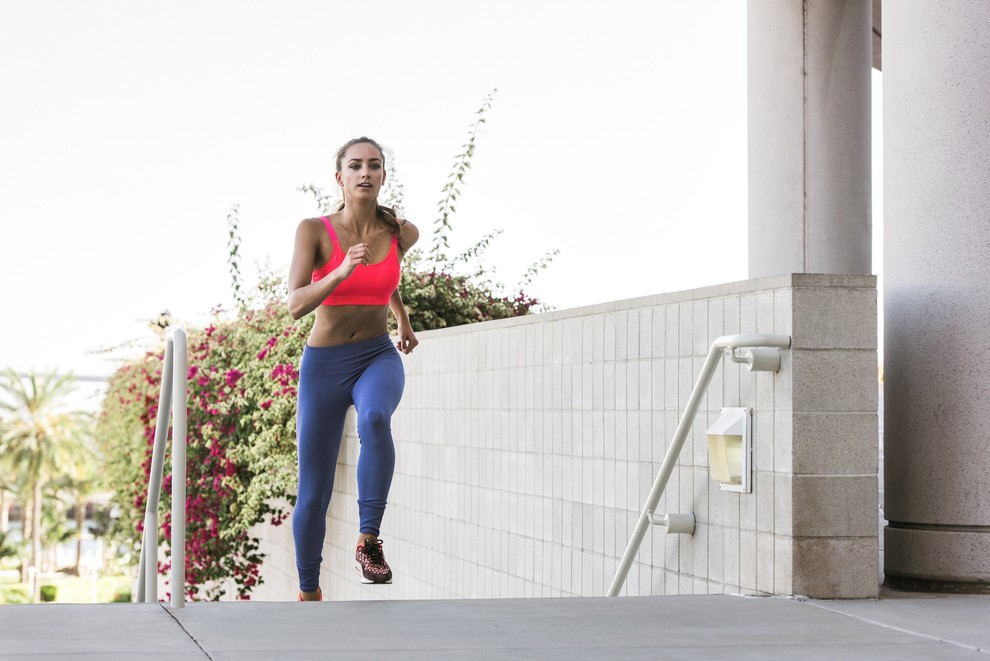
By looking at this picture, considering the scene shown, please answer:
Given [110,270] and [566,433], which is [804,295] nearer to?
[566,433]

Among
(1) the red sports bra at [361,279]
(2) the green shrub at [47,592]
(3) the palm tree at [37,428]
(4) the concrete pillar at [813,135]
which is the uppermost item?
(4) the concrete pillar at [813,135]

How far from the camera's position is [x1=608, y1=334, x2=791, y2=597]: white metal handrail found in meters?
4.63

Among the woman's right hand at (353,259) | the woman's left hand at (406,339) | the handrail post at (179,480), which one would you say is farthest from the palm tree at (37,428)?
the handrail post at (179,480)

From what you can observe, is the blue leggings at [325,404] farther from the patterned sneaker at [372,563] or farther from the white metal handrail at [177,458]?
the white metal handrail at [177,458]

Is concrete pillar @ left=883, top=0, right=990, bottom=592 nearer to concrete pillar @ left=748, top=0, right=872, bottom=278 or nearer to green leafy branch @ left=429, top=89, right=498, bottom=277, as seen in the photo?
concrete pillar @ left=748, top=0, right=872, bottom=278

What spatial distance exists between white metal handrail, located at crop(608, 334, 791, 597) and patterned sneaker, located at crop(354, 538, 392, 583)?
1.13 metres

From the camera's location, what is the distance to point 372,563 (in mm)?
5039

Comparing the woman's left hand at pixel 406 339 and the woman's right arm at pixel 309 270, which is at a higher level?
the woman's right arm at pixel 309 270

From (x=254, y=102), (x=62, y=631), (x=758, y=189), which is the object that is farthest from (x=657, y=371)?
(x=254, y=102)

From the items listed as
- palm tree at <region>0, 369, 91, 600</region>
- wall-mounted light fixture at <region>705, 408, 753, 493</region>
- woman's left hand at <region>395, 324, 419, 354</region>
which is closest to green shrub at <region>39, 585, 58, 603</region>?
palm tree at <region>0, 369, 91, 600</region>

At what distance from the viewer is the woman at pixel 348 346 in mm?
5227

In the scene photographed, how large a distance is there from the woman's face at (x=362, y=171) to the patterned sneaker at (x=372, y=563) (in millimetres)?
1431

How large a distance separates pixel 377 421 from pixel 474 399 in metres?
2.94

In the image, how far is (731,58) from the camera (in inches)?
1251
